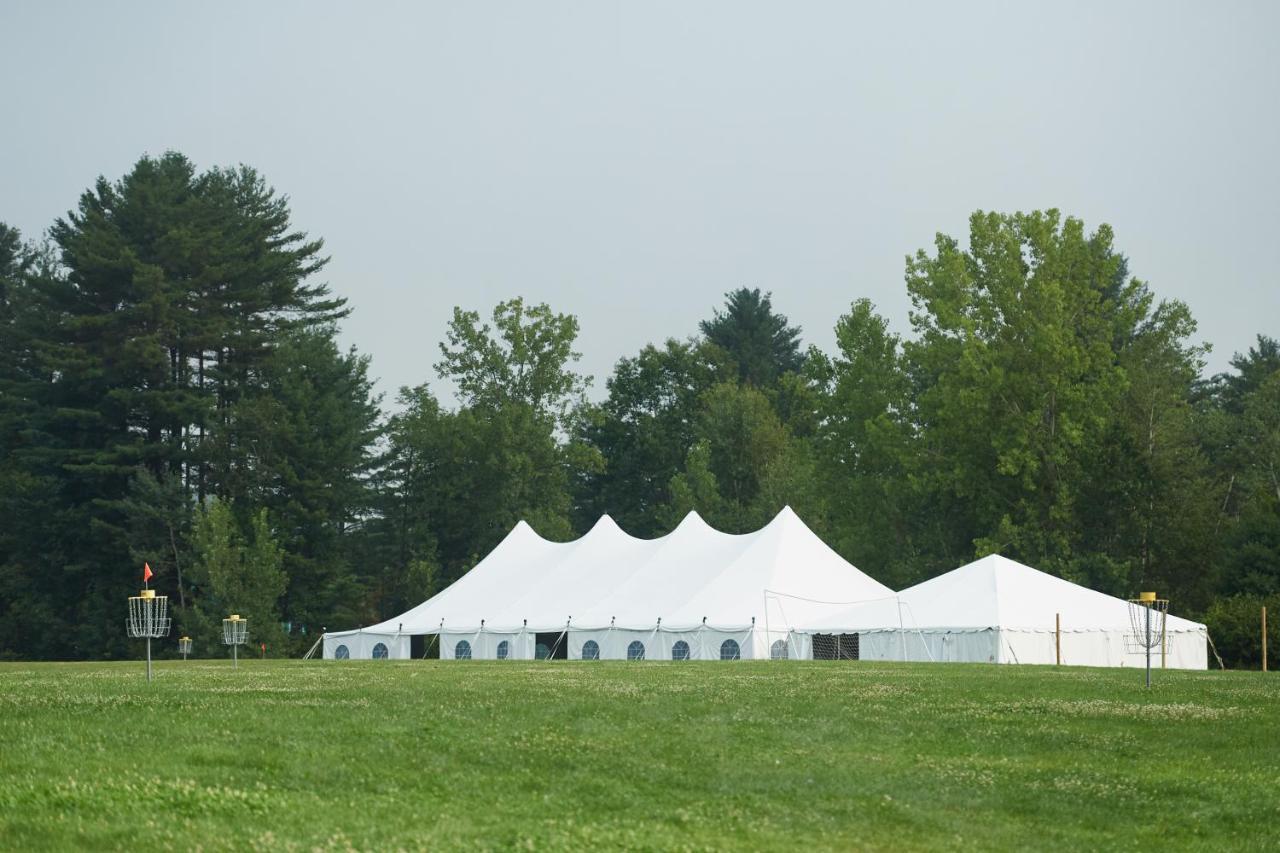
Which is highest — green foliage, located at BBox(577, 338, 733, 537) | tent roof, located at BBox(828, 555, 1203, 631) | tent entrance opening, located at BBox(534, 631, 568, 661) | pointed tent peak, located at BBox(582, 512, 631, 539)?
green foliage, located at BBox(577, 338, 733, 537)

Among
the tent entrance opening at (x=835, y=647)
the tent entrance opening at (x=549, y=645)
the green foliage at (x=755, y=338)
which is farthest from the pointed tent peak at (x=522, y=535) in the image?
the green foliage at (x=755, y=338)

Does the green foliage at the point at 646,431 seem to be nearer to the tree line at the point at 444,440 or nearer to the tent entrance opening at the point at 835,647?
the tree line at the point at 444,440

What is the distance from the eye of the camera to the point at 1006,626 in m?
47.9

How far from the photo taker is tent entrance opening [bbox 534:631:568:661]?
58625 mm

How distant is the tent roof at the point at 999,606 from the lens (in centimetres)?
4891

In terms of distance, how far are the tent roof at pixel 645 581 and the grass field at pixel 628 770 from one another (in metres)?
29.9

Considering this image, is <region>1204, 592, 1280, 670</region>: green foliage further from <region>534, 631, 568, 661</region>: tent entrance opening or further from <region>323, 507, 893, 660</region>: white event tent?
<region>534, 631, 568, 661</region>: tent entrance opening

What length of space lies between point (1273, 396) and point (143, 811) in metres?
69.8

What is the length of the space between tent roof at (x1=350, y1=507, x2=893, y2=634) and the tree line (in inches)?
492

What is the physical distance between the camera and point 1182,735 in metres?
20.1

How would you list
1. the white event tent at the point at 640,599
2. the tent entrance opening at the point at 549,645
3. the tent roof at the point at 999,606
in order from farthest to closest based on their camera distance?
the tent entrance opening at the point at 549,645, the white event tent at the point at 640,599, the tent roof at the point at 999,606

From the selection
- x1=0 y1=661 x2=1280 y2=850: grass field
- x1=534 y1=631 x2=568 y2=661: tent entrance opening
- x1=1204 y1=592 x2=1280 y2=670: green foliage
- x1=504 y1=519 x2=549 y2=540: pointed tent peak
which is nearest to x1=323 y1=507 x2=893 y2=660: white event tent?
x1=534 y1=631 x2=568 y2=661: tent entrance opening

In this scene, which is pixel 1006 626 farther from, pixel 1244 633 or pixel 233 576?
pixel 233 576

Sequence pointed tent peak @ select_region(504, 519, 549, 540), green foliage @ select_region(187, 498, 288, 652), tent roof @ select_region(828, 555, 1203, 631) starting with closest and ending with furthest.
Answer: tent roof @ select_region(828, 555, 1203, 631)
pointed tent peak @ select_region(504, 519, 549, 540)
green foliage @ select_region(187, 498, 288, 652)
